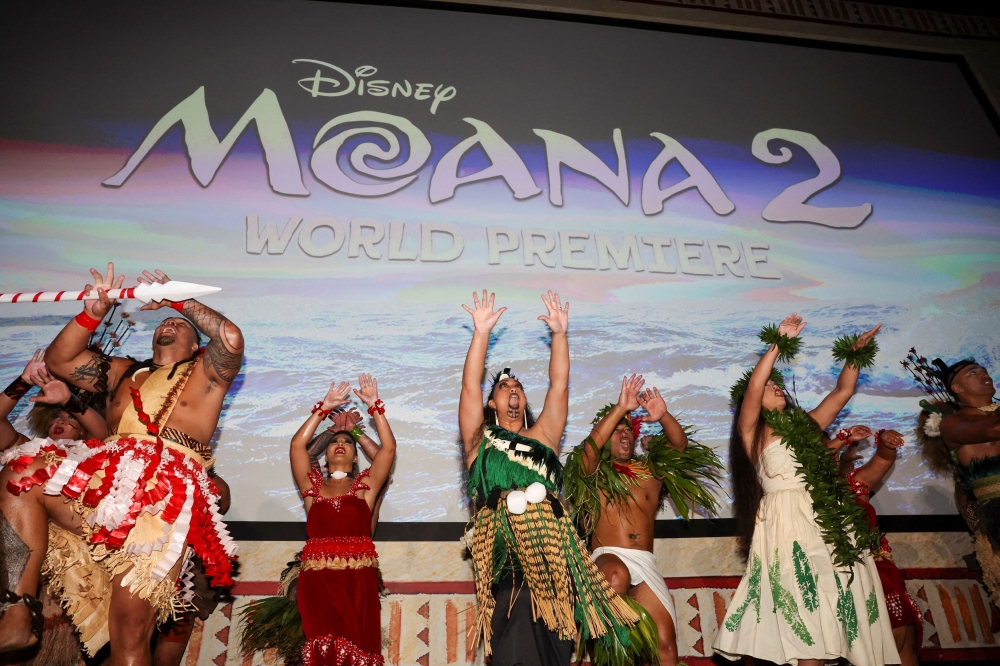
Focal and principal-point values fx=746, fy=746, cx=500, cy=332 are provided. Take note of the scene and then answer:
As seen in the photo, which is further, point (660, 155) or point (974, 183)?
point (974, 183)

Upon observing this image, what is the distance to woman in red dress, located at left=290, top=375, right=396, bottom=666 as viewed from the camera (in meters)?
2.96

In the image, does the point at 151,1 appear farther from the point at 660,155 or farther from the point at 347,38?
the point at 660,155

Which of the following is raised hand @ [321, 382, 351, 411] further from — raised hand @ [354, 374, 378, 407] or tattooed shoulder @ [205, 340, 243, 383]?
tattooed shoulder @ [205, 340, 243, 383]

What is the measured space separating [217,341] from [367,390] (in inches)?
36.0

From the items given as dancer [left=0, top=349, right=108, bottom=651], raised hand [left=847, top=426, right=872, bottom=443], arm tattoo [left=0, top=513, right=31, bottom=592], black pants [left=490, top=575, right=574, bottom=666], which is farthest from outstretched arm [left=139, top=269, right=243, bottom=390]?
raised hand [left=847, top=426, right=872, bottom=443]

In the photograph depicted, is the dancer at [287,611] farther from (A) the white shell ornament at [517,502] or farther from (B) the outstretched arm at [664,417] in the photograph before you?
(B) the outstretched arm at [664,417]

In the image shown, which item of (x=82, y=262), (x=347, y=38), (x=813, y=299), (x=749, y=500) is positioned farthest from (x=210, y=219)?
(x=813, y=299)

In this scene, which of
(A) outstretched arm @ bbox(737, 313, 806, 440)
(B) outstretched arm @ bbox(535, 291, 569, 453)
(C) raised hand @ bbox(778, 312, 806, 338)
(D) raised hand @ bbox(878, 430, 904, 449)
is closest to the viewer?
(B) outstretched arm @ bbox(535, 291, 569, 453)

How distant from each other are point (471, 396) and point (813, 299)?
2549 millimetres

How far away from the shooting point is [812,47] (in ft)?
17.8

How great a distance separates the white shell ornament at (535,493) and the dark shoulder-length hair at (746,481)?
117 cm

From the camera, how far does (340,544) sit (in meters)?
3.15

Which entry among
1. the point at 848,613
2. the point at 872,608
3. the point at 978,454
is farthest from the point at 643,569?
the point at 978,454

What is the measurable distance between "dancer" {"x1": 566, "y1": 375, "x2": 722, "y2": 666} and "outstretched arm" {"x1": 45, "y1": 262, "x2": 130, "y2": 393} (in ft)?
6.43
